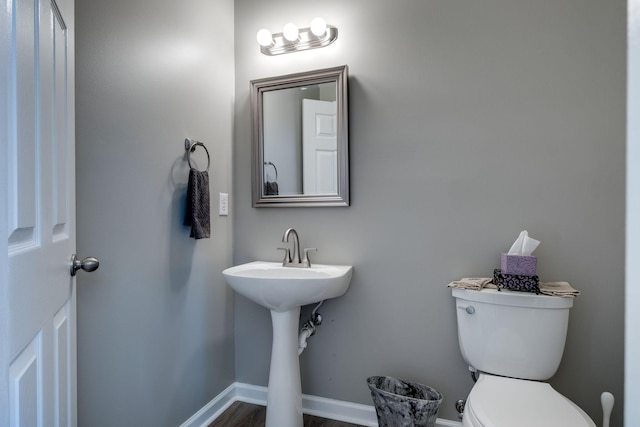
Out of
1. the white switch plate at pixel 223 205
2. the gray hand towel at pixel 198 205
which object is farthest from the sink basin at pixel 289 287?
the white switch plate at pixel 223 205

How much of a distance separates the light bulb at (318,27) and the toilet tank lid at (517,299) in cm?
145

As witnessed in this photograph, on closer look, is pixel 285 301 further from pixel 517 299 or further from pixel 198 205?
pixel 517 299

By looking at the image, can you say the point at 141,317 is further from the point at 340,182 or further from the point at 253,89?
the point at 253,89

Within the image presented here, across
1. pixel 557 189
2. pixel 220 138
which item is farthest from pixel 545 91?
pixel 220 138

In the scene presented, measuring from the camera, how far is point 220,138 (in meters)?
1.94

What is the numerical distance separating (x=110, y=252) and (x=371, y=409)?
1.44 metres

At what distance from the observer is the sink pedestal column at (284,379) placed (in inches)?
64.1

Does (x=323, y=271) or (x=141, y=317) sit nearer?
(x=141, y=317)

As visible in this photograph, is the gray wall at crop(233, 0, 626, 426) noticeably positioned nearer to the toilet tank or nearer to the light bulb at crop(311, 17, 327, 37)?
the light bulb at crop(311, 17, 327, 37)

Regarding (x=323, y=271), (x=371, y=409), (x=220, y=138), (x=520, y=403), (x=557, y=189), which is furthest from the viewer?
(x=220, y=138)

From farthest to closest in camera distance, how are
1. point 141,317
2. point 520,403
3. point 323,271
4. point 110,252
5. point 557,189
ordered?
point 323,271 → point 557,189 → point 141,317 → point 110,252 → point 520,403

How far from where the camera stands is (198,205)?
5.36 ft

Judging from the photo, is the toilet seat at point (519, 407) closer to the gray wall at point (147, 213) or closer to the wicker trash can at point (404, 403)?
the wicker trash can at point (404, 403)

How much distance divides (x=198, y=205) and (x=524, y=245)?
4.66 feet
